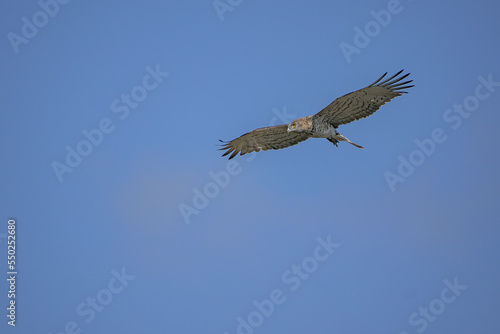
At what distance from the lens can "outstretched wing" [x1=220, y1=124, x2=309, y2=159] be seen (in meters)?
29.7

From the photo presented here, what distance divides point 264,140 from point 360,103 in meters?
3.54

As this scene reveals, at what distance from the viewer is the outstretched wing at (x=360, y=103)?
2750cm

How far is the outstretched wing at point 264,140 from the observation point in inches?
1169

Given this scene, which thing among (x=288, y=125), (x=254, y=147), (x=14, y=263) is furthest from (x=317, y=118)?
(x=14, y=263)

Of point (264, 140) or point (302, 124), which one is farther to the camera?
point (264, 140)

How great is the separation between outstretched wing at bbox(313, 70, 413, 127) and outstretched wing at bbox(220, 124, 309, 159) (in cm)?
145

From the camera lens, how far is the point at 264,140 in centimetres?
3028

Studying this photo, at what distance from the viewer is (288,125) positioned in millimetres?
28859

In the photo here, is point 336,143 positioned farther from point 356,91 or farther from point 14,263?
point 14,263

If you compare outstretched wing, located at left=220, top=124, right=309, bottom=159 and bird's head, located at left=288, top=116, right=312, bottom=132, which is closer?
bird's head, located at left=288, top=116, right=312, bottom=132

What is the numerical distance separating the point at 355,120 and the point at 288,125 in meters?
1.90

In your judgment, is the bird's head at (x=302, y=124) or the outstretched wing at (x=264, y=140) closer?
the bird's head at (x=302, y=124)

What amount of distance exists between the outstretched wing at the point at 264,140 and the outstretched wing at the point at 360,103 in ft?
4.75

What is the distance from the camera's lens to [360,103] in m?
28.1
